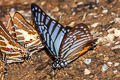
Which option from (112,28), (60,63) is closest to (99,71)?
(60,63)

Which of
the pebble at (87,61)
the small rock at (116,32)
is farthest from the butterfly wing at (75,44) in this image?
the small rock at (116,32)

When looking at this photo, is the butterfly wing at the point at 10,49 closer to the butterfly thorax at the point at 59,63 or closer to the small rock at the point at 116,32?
the butterfly thorax at the point at 59,63

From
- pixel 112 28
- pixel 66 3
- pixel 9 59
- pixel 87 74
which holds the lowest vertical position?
pixel 87 74

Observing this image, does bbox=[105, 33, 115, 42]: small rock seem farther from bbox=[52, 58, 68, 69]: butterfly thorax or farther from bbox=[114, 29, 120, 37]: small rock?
bbox=[52, 58, 68, 69]: butterfly thorax

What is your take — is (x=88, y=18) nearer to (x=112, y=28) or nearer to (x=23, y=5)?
(x=112, y=28)

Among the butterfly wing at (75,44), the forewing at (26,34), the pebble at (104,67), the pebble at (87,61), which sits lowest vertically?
the pebble at (104,67)

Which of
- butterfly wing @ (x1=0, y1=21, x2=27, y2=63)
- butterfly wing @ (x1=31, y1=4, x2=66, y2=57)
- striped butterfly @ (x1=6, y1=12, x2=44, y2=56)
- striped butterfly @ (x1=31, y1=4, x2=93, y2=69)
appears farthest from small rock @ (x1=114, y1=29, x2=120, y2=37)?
butterfly wing @ (x1=0, y1=21, x2=27, y2=63)
